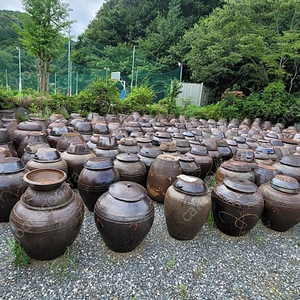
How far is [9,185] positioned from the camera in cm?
318

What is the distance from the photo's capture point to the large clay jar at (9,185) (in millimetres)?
3186

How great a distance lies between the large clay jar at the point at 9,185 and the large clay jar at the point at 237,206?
2872mm

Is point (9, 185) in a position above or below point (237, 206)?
above

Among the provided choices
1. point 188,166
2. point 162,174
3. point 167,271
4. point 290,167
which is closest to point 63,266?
point 167,271

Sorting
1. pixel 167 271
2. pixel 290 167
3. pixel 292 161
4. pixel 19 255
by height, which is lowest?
pixel 167 271

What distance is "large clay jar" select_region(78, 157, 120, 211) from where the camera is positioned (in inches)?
143

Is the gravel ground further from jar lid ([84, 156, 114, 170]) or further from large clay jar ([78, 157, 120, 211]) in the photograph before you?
jar lid ([84, 156, 114, 170])

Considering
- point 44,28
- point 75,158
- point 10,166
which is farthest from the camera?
point 44,28

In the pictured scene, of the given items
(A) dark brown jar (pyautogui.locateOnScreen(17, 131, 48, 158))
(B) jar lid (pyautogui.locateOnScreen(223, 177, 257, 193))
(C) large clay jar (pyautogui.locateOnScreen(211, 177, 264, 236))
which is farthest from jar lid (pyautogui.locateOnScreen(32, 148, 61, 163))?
(B) jar lid (pyautogui.locateOnScreen(223, 177, 257, 193))

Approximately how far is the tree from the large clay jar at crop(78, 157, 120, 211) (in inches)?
427

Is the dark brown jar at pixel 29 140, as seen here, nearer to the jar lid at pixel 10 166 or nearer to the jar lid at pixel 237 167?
the jar lid at pixel 10 166

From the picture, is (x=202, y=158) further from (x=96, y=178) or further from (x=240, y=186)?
(x=96, y=178)

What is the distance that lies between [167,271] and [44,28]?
43.2 feet

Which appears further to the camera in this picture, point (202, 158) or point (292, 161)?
point (202, 158)
